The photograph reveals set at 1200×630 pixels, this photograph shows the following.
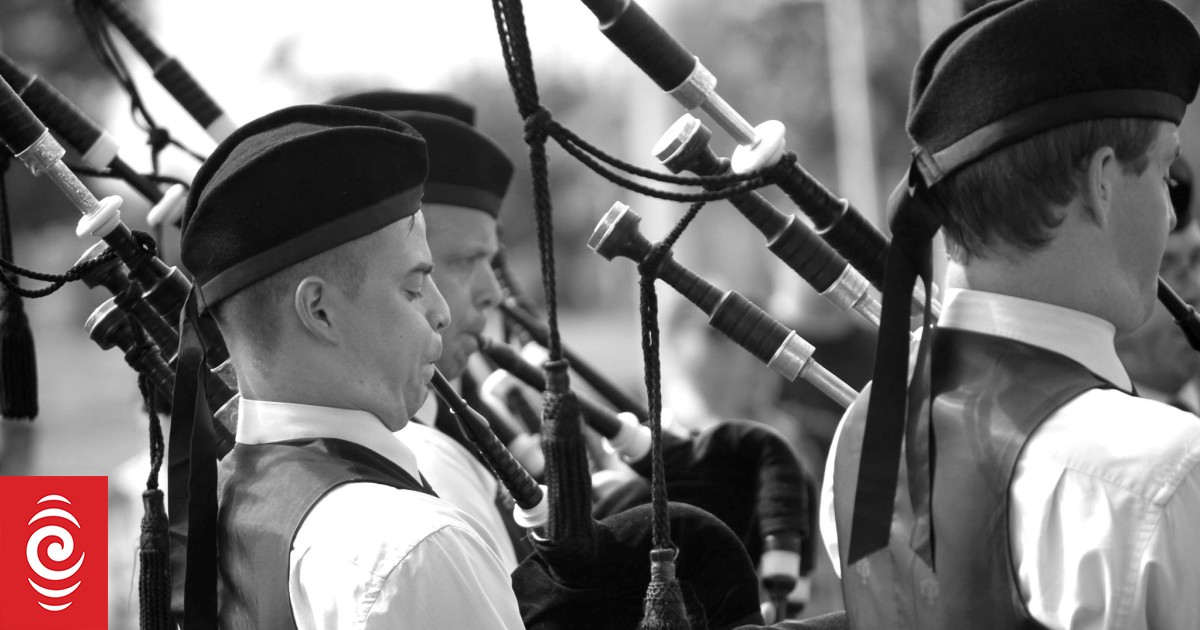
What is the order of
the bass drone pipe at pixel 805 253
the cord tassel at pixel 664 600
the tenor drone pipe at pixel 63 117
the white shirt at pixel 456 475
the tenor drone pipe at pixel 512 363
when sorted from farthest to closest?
the tenor drone pipe at pixel 512 363
the white shirt at pixel 456 475
the tenor drone pipe at pixel 63 117
the bass drone pipe at pixel 805 253
the cord tassel at pixel 664 600

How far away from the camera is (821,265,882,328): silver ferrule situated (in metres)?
2.19

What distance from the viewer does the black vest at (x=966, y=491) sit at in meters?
1.60

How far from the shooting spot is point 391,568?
1.68 meters

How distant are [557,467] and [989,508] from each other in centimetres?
59

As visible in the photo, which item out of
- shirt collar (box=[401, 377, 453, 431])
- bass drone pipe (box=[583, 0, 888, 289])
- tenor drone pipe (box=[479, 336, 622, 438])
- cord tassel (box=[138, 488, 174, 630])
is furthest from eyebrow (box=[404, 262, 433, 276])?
tenor drone pipe (box=[479, 336, 622, 438])

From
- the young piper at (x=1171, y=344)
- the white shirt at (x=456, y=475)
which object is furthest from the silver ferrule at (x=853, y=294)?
the young piper at (x=1171, y=344)

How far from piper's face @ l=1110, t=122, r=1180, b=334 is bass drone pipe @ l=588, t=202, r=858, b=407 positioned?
0.58m

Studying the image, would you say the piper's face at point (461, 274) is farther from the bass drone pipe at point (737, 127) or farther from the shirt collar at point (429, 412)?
the bass drone pipe at point (737, 127)

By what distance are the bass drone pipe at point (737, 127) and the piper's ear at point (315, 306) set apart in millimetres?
560

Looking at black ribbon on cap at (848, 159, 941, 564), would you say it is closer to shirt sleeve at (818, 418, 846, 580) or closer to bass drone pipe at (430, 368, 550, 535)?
shirt sleeve at (818, 418, 846, 580)

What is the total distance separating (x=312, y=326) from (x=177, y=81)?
137 cm

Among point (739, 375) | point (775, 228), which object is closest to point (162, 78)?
point (775, 228)

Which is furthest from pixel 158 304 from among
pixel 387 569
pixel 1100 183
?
pixel 1100 183

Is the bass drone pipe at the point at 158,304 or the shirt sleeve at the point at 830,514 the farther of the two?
the bass drone pipe at the point at 158,304
